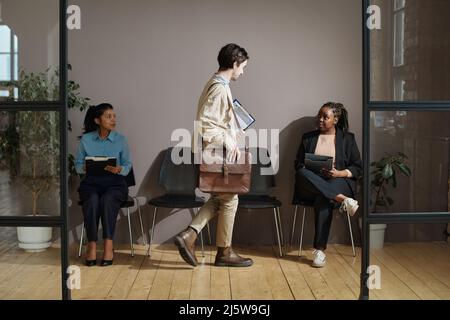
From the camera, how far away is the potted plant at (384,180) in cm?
342

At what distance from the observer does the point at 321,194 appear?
16.0 feet

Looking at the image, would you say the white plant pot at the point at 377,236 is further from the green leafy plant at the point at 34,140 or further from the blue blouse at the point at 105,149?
the blue blouse at the point at 105,149

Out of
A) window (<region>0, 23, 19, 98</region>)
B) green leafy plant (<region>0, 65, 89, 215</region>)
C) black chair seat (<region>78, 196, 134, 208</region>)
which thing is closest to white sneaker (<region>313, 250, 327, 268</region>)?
black chair seat (<region>78, 196, 134, 208</region>)

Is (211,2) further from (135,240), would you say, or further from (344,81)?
(135,240)

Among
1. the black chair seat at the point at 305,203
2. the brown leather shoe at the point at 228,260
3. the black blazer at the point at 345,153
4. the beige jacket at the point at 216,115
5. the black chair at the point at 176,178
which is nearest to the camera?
the beige jacket at the point at 216,115

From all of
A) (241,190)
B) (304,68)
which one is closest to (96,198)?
(241,190)

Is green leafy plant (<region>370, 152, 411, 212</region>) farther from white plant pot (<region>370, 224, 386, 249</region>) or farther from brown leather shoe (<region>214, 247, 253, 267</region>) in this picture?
brown leather shoe (<region>214, 247, 253, 267</region>)

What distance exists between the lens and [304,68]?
5359mm

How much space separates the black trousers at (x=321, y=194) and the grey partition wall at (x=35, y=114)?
84.3 inches

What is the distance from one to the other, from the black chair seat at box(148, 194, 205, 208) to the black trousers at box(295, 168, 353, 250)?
2.53ft

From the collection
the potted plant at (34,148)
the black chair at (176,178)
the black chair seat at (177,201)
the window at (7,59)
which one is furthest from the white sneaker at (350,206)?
the window at (7,59)

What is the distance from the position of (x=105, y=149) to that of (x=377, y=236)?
228 cm
